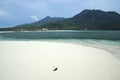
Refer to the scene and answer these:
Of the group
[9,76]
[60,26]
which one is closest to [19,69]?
[9,76]

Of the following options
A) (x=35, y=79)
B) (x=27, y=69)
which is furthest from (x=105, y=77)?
(x=27, y=69)

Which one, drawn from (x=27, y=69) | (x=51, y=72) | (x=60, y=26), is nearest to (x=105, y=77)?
(x=51, y=72)

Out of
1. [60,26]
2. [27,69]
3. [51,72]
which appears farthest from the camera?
[60,26]

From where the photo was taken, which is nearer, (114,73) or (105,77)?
(105,77)

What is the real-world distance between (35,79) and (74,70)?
1942mm

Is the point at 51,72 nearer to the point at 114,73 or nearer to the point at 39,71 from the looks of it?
the point at 39,71

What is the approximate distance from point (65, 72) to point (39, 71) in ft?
3.78

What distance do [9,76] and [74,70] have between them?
280 centimetres

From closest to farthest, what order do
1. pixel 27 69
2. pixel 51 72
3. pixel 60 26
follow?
pixel 51 72
pixel 27 69
pixel 60 26

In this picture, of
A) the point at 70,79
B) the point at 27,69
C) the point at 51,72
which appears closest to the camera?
the point at 70,79

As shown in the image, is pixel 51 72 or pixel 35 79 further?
pixel 51 72

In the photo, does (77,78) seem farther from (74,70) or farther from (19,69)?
(19,69)

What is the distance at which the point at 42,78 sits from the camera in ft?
18.3

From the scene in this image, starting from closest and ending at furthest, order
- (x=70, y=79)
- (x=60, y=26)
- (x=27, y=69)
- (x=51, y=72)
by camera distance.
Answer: (x=70, y=79) → (x=51, y=72) → (x=27, y=69) → (x=60, y=26)
